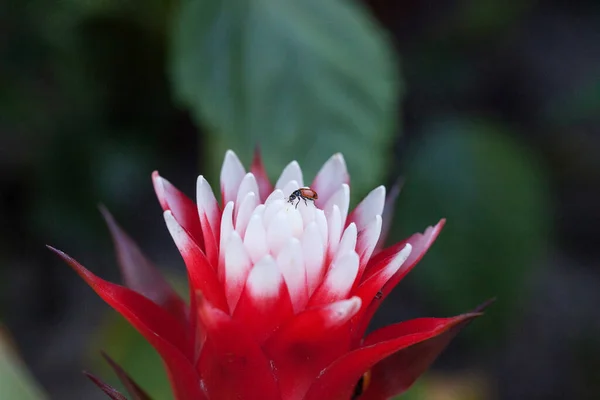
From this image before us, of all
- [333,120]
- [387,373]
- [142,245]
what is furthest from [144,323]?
[142,245]

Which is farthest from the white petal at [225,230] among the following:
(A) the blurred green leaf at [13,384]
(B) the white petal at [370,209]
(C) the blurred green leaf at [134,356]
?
(C) the blurred green leaf at [134,356]

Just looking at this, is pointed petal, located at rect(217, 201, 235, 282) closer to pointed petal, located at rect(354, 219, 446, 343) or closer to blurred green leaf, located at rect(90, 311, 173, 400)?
pointed petal, located at rect(354, 219, 446, 343)

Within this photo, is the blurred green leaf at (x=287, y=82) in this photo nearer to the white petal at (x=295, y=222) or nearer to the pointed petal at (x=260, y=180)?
the pointed petal at (x=260, y=180)

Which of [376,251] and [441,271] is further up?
[376,251]

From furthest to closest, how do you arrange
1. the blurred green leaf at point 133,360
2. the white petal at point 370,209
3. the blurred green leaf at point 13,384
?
the blurred green leaf at point 133,360
the blurred green leaf at point 13,384
the white petal at point 370,209

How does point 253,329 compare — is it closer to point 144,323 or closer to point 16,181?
point 144,323

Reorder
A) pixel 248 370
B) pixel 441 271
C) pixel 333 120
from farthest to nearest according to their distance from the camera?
pixel 441 271
pixel 333 120
pixel 248 370

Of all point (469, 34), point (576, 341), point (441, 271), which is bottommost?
point (576, 341)
